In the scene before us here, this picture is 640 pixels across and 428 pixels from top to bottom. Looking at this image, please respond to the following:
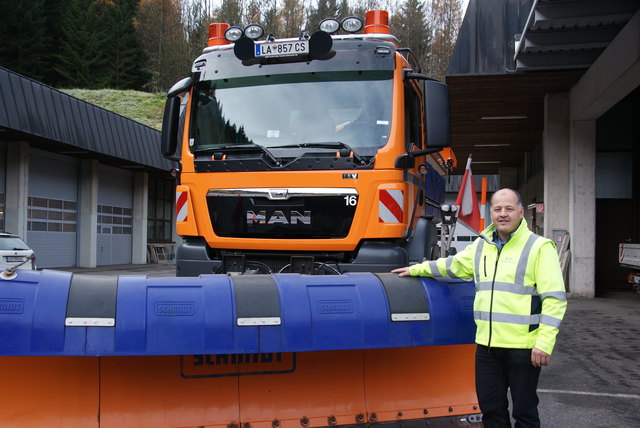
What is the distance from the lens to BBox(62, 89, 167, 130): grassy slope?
147 feet

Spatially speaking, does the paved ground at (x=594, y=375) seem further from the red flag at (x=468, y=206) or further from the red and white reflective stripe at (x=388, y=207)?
the red and white reflective stripe at (x=388, y=207)

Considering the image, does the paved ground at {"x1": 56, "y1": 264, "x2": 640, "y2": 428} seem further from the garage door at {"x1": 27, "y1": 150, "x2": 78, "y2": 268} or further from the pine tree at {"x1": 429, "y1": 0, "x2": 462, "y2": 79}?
the pine tree at {"x1": 429, "y1": 0, "x2": 462, "y2": 79}

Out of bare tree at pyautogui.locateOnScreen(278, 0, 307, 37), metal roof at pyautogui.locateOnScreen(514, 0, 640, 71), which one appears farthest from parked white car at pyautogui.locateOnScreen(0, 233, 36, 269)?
bare tree at pyautogui.locateOnScreen(278, 0, 307, 37)

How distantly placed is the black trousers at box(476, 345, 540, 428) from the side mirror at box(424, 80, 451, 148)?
210 cm

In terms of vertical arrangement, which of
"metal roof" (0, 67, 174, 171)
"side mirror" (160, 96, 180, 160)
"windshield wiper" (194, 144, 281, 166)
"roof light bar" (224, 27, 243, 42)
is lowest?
"windshield wiper" (194, 144, 281, 166)

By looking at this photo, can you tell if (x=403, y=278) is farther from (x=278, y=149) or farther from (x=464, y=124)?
(x=464, y=124)

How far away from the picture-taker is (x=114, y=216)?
91.4ft

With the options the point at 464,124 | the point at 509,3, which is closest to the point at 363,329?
the point at 509,3

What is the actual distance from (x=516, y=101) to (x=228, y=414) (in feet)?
45.8

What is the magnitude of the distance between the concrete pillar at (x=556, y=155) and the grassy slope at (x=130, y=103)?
108ft

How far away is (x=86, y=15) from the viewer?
55.7 metres

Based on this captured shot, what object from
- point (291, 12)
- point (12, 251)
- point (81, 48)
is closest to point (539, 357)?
point (12, 251)

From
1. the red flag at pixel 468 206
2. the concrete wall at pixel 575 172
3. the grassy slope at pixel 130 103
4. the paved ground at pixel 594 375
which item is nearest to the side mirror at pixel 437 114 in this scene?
the red flag at pixel 468 206

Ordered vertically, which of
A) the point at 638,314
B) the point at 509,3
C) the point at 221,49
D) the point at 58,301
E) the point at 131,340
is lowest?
the point at 638,314
